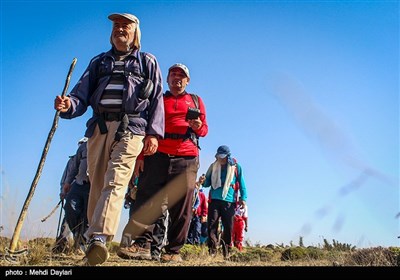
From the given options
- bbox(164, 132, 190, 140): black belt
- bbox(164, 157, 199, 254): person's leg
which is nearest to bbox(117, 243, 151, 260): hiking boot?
bbox(164, 157, 199, 254): person's leg

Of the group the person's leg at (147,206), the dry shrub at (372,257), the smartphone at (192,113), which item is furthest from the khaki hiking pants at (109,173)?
the dry shrub at (372,257)

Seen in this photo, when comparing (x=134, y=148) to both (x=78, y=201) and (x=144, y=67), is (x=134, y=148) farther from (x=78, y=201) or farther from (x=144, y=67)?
(x=78, y=201)

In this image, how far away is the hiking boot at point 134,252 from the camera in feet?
16.6

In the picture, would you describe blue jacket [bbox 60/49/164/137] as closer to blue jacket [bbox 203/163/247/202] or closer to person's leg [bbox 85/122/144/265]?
person's leg [bbox 85/122/144/265]

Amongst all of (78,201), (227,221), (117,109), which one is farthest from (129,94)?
(227,221)

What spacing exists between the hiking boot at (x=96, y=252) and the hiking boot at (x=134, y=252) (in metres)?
1.25

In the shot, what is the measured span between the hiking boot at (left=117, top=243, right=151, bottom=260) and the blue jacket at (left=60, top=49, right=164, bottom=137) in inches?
58.6

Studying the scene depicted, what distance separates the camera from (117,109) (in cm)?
440

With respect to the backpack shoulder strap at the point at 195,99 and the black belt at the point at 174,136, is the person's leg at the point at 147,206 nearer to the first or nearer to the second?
the black belt at the point at 174,136

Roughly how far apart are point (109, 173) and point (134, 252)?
4.58 feet

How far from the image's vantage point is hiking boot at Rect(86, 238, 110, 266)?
3.70m

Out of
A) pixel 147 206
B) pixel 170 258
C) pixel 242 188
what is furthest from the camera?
pixel 242 188

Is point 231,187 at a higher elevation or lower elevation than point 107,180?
higher

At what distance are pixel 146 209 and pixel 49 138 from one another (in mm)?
1538
